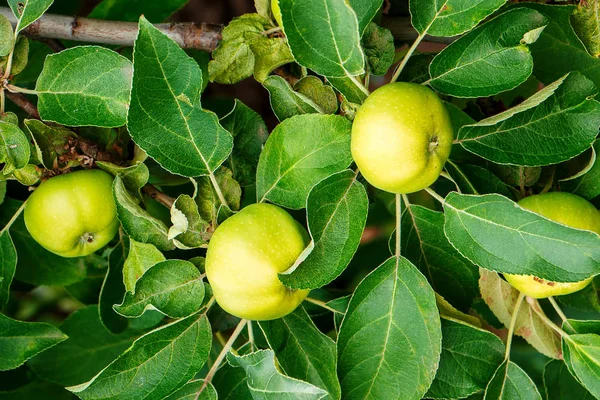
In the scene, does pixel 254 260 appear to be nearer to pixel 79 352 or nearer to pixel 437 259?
pixel 437 259

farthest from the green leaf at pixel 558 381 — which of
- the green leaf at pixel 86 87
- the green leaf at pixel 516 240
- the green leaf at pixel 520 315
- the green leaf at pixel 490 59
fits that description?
the green leaf at pixel 86 87

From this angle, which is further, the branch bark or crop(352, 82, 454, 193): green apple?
the branch bark

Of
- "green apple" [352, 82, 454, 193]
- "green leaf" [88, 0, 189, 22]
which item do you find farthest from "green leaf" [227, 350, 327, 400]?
"green leaf" [88, 0, 189, 22]

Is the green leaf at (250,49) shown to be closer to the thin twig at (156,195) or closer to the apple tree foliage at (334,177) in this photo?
the apple tree foliage at (334,177)

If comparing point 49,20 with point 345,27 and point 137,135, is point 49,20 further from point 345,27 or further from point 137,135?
point 345,27

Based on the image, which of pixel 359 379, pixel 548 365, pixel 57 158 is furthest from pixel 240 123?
pixel 548 365

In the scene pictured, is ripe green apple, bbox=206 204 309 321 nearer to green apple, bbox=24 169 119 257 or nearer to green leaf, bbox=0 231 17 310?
green apple, bbox=24 169 119 257
